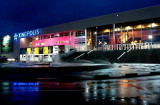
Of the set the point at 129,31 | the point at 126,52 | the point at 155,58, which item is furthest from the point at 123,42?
the point at 155,58

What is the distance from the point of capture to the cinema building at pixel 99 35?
29.7 m

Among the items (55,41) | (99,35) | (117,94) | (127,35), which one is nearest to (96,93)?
(117,94)

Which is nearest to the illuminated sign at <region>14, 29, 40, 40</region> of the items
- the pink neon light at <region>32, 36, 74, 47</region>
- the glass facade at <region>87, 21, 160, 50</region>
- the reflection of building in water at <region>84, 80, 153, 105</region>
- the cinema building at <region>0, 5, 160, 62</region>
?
the cinema building at <region>0, 5, 160, 62</region>

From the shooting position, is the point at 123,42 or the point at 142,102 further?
the point at 123,42

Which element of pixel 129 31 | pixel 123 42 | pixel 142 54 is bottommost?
pixel 142 54

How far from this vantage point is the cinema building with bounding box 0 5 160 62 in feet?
97.3

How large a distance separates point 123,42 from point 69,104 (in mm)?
30043

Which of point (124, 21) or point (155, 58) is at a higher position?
point (124, 21)

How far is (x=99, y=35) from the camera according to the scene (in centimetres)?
3738

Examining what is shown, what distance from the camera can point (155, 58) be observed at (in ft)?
68.4

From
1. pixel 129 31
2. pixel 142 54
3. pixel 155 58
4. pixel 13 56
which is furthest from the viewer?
pixel 13 56

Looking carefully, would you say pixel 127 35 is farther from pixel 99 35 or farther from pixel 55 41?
pixel 55 41

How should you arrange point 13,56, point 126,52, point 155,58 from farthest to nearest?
point 13,56 → point 126,52 → point 155,58

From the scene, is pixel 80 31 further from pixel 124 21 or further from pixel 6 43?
pixel 6 43
